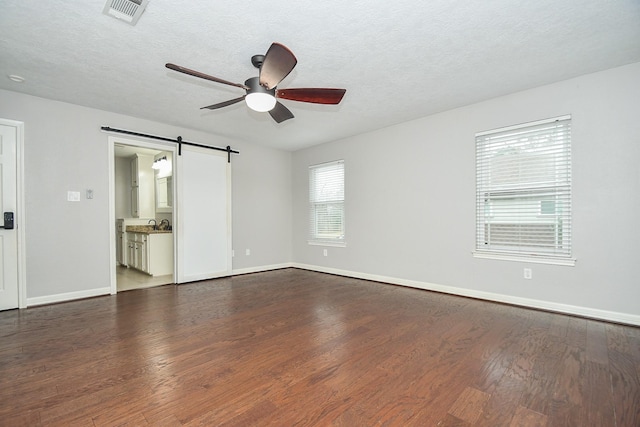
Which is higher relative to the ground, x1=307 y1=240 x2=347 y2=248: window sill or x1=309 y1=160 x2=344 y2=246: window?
x1=309 y1=160 x2=344 y2=246: window

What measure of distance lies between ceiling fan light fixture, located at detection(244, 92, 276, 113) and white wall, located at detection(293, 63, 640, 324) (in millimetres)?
2692

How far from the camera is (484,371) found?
2.03 m

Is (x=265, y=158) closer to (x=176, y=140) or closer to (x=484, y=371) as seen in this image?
(x=176, y=140)

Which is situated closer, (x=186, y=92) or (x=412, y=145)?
(x=186, y=92)

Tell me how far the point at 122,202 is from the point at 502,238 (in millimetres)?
7632

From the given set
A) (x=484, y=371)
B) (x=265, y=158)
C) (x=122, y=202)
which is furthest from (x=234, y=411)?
(x=122, y=202)

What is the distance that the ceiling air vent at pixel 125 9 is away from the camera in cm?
204

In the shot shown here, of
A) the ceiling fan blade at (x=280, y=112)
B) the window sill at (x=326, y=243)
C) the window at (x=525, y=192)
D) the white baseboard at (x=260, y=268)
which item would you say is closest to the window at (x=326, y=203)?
the window sill at (x=326, y=243)

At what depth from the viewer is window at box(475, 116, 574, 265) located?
3.26 meters

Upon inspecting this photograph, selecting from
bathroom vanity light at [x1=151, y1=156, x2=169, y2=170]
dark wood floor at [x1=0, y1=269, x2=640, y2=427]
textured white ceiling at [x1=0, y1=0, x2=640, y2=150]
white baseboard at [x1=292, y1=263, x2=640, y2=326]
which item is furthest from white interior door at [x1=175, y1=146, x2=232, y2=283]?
white baseboard at [x1=292, y1=263, x2=640, y2=326]

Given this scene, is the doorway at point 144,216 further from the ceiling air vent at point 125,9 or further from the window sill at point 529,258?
the window sill at point 529,258

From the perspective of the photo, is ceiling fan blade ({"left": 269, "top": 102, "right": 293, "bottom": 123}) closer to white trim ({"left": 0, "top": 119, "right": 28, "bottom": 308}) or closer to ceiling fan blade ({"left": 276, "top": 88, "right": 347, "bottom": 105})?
ceiling fan blade ({"left": 276, "top": 88, "right": 347, "bottom": 105})

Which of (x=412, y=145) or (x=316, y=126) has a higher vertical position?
(x=316, y=126)

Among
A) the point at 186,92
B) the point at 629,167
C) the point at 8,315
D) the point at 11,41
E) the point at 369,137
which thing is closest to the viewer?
the point at 11,41
